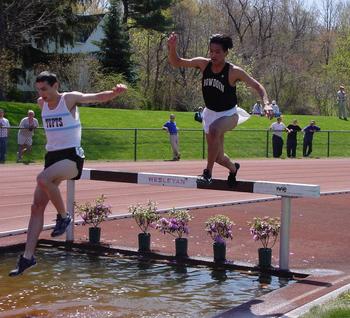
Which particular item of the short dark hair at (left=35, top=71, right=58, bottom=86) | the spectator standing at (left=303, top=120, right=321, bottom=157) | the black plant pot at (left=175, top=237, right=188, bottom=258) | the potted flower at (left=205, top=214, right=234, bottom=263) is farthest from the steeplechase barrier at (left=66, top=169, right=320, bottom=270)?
the spectator standing at (left=303, top=120, right=321, bottom=157)

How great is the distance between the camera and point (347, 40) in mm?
68812

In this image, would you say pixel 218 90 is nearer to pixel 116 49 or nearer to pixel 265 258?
pixel 265 258

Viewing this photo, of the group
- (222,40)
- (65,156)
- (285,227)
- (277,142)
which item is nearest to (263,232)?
(285,227)

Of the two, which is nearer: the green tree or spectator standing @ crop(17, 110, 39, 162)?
spectator standing @ crop(17, 110, 39, 162)

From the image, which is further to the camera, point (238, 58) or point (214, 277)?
point (238, 58)

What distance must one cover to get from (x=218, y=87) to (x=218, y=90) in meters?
0.04

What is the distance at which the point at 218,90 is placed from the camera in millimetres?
8695

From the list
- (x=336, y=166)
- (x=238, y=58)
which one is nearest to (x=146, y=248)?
(x=336, y=166)

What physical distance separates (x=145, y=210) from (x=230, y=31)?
60.5 metres

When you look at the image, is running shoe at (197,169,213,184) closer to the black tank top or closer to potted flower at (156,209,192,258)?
the black tank top

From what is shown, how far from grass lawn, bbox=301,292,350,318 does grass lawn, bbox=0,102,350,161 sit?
21224 mm

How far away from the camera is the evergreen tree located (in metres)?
49.6

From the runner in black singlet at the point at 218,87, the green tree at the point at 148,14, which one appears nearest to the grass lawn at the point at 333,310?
the runner in black singlet at the point at 218,87

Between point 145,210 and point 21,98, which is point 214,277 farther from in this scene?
point 21,98
